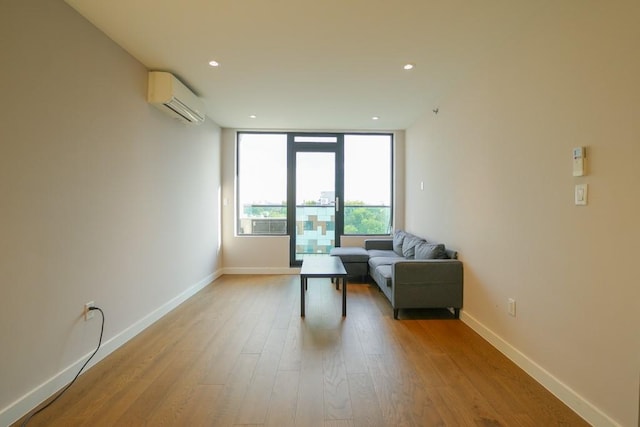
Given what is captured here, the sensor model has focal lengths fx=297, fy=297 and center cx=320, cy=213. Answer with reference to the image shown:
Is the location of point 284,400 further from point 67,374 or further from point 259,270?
point 259,270

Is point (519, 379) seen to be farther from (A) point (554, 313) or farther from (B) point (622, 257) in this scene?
(B) point (622, 257)

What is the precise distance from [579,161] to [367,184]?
3.78m

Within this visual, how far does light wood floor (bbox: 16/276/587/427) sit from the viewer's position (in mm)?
1651

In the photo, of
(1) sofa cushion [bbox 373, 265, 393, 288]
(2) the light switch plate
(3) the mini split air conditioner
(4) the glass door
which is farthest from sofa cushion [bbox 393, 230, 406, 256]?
(3) the mini split air conditioner

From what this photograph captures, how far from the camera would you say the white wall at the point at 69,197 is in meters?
1.65

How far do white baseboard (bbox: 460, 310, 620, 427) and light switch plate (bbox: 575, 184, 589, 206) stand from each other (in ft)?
3.60

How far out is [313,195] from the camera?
5367 millimetres

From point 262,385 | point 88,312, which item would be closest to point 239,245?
point 88,312

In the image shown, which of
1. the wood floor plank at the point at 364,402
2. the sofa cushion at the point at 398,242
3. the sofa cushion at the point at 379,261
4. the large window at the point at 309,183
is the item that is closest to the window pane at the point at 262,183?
the large window at the point at 309,183

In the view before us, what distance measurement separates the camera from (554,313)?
6.20 ft

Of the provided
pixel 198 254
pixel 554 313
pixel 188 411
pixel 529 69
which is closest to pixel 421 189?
pixel 529 69

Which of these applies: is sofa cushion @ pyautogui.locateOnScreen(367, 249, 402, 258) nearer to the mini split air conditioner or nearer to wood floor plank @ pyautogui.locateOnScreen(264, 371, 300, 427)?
wood floor plank @ pyautogui.locateOnScreen(264, 371, 300, 427)

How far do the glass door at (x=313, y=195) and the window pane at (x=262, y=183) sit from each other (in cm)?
19

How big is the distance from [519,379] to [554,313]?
0.52 m
